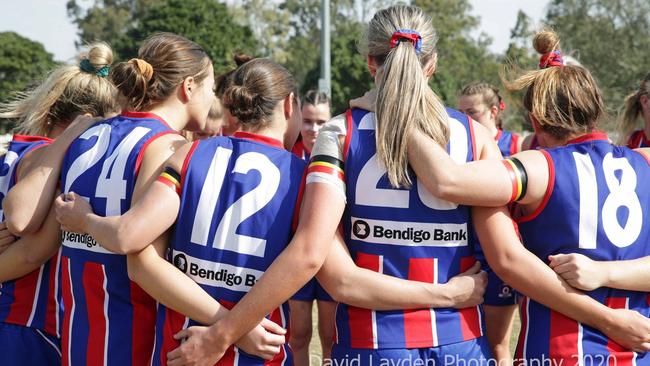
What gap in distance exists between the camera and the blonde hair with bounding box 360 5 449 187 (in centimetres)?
267

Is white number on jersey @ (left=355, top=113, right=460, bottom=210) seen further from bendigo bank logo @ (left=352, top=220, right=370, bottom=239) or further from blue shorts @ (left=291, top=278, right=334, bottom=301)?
blue shorts @ (left=291, top=278, right=334, bottom=301)

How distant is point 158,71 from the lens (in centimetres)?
314

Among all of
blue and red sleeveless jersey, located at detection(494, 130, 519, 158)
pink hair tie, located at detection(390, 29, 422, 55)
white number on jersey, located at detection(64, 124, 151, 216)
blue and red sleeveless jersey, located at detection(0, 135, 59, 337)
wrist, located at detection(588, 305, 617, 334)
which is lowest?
blue and red sleeveless jersey, located at detection(0, 135, 59, 337)

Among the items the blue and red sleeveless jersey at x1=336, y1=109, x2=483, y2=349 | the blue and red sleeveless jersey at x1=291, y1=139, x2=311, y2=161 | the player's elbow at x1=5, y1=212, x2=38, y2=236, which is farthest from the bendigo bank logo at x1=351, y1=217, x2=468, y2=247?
the blue and red sleeveless jersey at x1=291, y1=139, x2=311, y2=161

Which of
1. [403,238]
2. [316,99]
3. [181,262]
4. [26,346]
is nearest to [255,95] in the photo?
[181,262]

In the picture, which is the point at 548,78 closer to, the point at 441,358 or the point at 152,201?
the point at 441,358

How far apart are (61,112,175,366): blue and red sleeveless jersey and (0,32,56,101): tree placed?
42644mm

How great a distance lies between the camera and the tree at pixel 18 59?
43281 millimetres

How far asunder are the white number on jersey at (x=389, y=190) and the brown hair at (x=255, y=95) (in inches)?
19.2

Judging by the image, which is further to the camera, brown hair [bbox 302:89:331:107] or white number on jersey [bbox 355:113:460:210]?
brown hair [bbox 302:89:331:107]

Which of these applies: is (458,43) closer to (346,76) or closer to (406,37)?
(346,76)

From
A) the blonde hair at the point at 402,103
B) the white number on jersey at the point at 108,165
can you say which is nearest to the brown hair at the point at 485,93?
the blonde hair at the point at 402,103

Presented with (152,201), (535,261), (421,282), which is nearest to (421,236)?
(421,282)

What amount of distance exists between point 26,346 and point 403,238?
183cm
